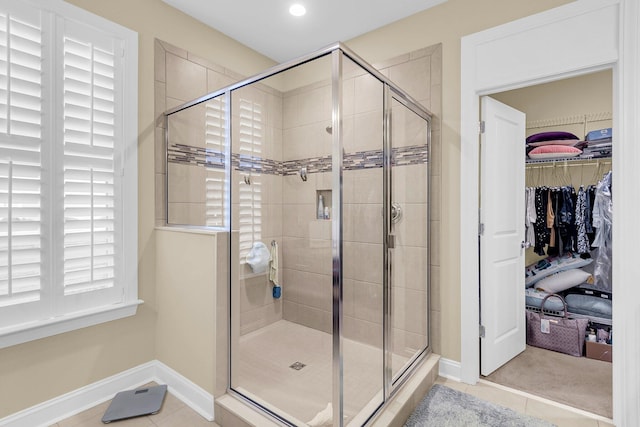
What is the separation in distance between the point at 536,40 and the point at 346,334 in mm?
2019

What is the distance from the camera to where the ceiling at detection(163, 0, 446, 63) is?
2.24 meters

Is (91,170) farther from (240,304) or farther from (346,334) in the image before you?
(346,334)

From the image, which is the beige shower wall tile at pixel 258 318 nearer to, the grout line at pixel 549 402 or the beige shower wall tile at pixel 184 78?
the grout line at pixel 549 402

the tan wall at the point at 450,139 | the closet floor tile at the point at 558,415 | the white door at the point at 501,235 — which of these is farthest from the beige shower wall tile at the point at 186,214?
the closet floor tile at the point at 558,415

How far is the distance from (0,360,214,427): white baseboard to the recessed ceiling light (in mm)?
2575

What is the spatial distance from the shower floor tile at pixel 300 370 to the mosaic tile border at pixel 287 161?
0.83m

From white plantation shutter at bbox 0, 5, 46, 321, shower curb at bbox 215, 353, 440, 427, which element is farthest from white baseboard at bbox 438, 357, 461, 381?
white plantation shutter at bbox 0, 5, 46, 321

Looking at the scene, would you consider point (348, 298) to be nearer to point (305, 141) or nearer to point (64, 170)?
point (305, 141)

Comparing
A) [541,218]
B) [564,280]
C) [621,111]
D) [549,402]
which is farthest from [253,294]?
[541,218]

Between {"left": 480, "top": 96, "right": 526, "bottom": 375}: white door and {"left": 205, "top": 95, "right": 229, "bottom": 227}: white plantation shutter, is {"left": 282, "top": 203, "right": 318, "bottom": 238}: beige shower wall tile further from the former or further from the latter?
{"left": 480, "top": 96, "right": 526, "bottom": 375}: white door

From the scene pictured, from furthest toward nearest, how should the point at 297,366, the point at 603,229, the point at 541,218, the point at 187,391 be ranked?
the point at 541,218, the point at 603,229, the point at 187,391, the point at 297,366

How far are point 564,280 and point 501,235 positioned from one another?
1.08m

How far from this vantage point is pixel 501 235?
2.30 meters

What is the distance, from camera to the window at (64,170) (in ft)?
5.25
